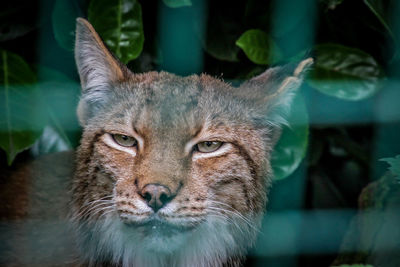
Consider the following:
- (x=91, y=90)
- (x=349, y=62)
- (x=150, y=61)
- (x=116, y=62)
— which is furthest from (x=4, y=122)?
(x=349, y=62)

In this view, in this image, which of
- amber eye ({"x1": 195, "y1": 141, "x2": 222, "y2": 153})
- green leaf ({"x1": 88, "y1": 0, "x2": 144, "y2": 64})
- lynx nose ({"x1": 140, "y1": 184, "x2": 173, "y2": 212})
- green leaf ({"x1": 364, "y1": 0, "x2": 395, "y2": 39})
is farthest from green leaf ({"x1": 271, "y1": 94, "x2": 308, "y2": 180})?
lynx nose ({"x1": 140, "y1": 184, "x2": 173, "y2": 212})

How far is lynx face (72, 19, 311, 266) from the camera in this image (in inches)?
70.1

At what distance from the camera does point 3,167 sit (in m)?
2.59

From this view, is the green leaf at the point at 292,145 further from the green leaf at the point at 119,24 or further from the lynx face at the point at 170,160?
the green leaf at the point at 119,24

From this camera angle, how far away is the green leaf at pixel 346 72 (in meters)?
2.53

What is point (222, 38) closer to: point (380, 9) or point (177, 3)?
point (177, 3)

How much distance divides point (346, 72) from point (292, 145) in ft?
1.43

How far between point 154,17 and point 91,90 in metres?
0.70

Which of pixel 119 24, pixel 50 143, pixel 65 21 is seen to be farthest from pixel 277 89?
pixel 50 143

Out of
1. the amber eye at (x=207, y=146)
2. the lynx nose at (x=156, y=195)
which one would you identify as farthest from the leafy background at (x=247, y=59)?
the lynx nose at (x=156, y=195)

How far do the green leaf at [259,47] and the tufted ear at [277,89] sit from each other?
0.26m

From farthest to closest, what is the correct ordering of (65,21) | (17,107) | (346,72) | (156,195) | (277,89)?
1. (346,72)
2. (65,21)
3. (17,107)
4. (277,89)
5. (156,195)

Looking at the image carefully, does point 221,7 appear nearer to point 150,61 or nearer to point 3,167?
point 150,61

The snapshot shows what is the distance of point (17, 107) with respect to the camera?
7.57 ft
